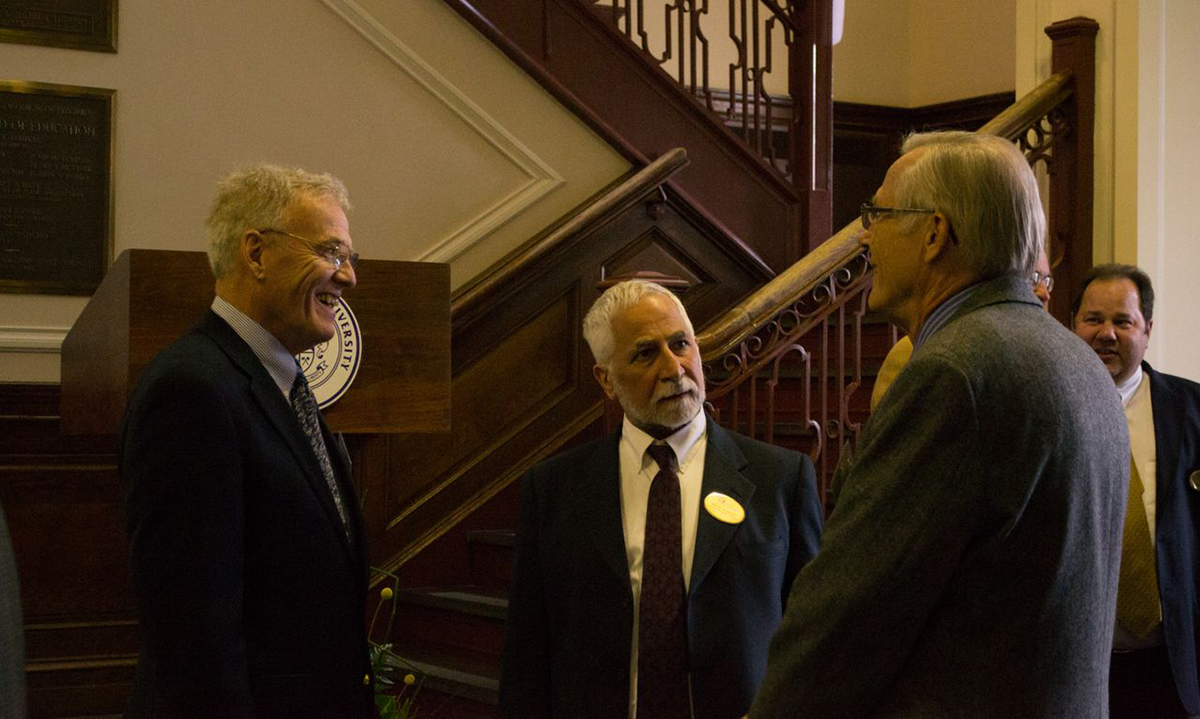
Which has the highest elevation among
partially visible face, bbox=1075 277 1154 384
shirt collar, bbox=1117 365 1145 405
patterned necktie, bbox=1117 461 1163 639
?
partially visible face, bbox=1075 277 1154 384

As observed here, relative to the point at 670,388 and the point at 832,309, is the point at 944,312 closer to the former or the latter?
the point at 670,388

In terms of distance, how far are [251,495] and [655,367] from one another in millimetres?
952

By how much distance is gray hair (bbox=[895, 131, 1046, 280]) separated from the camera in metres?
1.81

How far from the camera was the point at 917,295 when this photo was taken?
1880mm

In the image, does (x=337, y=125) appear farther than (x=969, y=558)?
Yes

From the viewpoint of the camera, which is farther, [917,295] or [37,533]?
[37,533]

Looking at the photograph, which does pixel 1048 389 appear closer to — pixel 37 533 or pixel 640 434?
pixel 640 434

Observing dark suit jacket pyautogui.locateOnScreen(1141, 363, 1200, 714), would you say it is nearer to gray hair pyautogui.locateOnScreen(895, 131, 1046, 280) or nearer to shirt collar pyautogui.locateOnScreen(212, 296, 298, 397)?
gray hair pyautogui.locateOnScreen(895, 131, 1046, 280)

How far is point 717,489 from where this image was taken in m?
2.70

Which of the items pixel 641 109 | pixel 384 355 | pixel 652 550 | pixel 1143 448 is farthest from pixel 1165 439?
pixel 641 109

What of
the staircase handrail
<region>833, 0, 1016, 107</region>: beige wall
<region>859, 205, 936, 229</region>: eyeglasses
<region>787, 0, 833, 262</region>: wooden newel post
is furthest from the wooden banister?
<region>833, 0, 1016, 107</region>: beige wall

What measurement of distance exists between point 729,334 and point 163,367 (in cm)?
240

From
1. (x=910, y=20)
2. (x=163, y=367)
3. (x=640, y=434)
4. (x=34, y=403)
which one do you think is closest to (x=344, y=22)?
(x=34, y=403)

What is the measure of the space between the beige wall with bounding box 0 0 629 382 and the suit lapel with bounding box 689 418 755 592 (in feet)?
9.79
